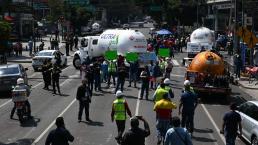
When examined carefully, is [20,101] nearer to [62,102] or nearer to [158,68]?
[62,102]

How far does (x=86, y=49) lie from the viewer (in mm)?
41281

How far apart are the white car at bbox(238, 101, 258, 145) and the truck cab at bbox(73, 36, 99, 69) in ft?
78.7

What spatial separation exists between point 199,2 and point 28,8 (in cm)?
2453

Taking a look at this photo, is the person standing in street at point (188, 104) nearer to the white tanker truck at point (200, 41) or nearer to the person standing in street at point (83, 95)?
the person standing in street at point (83, 95)

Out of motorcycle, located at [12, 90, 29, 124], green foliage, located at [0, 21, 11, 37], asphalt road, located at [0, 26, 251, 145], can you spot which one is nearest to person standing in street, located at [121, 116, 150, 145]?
asphalt road, located at [0, 26, 251, 145]

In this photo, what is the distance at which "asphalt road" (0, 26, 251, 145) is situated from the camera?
57.5 ft

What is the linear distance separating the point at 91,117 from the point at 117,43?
15.4 metres

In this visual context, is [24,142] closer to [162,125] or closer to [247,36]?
[162,125]

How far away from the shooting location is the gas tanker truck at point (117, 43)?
35719mm

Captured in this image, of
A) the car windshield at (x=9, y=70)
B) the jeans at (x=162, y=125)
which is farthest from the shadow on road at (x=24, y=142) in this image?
the car windshield at (x=9, y=70)

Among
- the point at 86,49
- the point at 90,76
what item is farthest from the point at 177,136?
the point at 86,49

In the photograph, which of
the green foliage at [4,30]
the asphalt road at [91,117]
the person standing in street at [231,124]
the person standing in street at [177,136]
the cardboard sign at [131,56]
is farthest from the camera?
the green foliage at [4,30]

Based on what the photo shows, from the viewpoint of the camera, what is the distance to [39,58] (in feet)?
134

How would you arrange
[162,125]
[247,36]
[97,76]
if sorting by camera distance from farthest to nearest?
[247,36]
[97,76]
[162,125]
